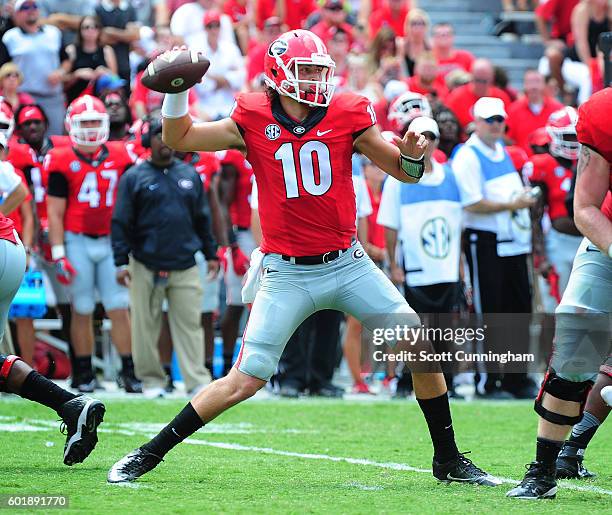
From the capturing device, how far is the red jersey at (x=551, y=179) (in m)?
10.8

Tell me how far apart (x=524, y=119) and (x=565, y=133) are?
273 centimetres

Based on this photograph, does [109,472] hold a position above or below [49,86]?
below

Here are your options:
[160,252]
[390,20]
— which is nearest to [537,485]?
[160,252]

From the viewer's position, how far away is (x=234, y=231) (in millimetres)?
11438

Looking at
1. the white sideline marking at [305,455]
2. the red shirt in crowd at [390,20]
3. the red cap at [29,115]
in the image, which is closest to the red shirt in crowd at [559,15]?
the red shirt in crowd at [390,20]

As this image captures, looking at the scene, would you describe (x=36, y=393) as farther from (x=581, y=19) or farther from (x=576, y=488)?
(x=581, y=19)

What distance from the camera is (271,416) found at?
9203mm

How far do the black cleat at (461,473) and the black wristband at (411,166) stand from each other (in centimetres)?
131

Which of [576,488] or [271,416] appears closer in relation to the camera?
[576,488]

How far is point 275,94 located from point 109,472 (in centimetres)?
186

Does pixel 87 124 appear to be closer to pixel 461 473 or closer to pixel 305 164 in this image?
pixel 305 164

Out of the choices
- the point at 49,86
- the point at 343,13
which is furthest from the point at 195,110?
the point at 343,13

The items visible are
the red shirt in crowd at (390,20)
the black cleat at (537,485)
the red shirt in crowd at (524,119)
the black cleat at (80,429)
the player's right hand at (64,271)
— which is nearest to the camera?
the black cleat at (537,485)

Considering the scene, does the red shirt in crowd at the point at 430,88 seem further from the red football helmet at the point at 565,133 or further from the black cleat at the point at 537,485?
the black cleat at the point at 537,485
